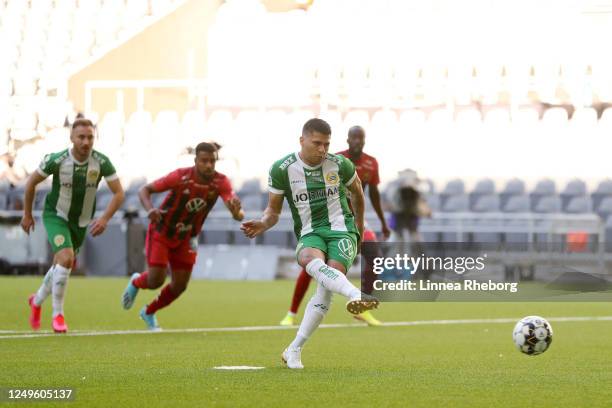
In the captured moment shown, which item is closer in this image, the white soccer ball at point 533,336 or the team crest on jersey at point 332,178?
the team crest on jersey at point 332,178

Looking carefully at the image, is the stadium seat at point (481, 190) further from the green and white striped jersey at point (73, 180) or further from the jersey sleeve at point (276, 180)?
the jersey sleeve at point (276, 180)

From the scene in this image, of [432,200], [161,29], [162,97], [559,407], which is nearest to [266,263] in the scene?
[432,200]

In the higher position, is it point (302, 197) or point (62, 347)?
point (302, 197)

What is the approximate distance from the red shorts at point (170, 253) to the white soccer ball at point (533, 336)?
525cm

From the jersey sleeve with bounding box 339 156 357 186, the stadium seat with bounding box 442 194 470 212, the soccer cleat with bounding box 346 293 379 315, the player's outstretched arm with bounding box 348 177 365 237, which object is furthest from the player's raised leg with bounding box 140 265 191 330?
the stadium seat with bounding box 442 194 470 212

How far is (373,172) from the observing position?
14.3m

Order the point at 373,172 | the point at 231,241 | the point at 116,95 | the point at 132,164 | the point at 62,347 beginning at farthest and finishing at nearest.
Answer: the point at 116,95 → the point at 132,164 → the point at 231,241 → the point at 373,172 → the point at 62,347

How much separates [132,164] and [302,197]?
23336 mm

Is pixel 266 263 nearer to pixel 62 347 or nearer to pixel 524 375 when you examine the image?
pixel 62 347

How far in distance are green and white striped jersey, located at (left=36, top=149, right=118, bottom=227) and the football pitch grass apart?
1311 mm

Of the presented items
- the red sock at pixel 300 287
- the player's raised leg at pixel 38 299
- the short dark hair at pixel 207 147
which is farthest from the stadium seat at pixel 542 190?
the player's raised leg at pixel 38 299

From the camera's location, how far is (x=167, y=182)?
12.8m

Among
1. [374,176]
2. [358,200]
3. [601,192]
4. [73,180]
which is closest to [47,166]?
[73,180]

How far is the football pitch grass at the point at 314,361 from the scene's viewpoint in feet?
22.0
